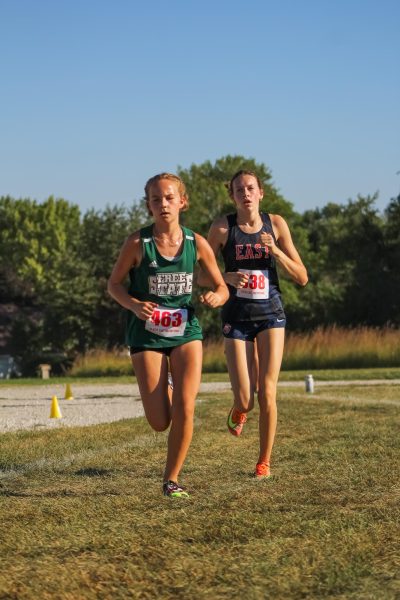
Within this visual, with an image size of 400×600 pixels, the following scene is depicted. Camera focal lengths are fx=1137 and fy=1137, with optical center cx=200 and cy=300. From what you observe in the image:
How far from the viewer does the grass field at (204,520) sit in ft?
15.2

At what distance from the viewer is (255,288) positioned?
861 centimetres

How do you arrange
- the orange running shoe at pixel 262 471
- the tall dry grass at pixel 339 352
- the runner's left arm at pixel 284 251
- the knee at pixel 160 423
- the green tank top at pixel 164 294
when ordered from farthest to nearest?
the tall dry grass at pixel 339 352
the runner's left arm at pixel 284 251
the orange running shoe at pixel 262 471
the knee at pixel 160 423
the green tank top at pixel 164 294

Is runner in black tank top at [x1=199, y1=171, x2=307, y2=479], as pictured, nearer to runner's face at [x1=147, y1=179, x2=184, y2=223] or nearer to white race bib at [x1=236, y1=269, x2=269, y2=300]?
white race bib at [x1=236, y1=269, x2=269, y2=300]

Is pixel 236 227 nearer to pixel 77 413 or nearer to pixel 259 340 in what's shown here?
pixel 259 340

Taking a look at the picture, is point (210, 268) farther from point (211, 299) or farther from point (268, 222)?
point (268, 222)

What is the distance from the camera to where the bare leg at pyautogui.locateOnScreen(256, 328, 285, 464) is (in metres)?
8.49

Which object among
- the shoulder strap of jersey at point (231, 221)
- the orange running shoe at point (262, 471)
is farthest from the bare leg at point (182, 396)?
the shoulder strap of jersey at point (231, 221)

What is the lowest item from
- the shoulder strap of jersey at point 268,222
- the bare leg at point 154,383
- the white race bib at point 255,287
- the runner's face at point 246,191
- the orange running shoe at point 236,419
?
the orange running shoe at point 236,419

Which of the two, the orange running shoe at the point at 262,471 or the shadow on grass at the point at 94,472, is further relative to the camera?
the shadow on grass at the point at 94,472

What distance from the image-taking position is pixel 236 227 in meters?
8.67

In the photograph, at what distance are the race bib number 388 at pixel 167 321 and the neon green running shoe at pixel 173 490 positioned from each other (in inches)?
38.0

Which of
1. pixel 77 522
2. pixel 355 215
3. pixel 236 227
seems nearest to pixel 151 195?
pixel 236 227

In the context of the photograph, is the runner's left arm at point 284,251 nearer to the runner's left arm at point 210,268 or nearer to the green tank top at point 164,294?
the runner's left arm at point 210,268

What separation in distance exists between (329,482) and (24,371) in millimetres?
50467
